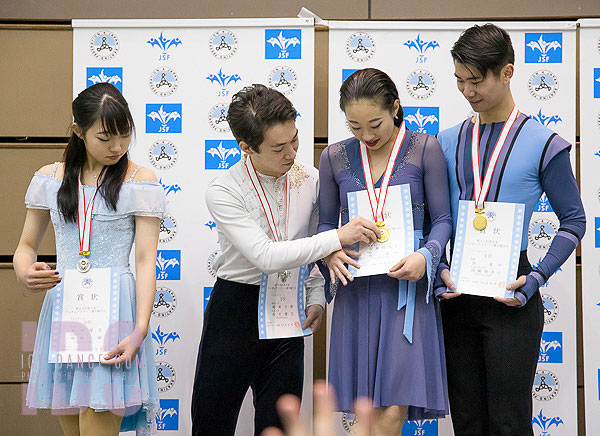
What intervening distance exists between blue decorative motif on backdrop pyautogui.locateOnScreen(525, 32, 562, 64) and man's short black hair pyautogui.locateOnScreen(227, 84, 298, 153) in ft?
4.69

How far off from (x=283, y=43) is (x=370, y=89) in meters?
1.17

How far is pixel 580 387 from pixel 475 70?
6.01ft

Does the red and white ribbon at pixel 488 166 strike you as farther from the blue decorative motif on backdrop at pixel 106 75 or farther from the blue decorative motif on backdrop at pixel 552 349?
the blue decorative motif on backdrop at pixel 106 75

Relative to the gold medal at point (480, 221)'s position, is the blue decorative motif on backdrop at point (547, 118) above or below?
above

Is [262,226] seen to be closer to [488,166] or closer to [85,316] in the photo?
[85,316]

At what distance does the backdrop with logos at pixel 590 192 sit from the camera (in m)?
3.02

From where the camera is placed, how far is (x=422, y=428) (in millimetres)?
3104

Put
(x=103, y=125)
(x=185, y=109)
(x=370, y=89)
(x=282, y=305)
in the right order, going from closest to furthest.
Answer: (x=370, y=89) → (x=103, y=125) → (x=282, y=305) → (x=185, y=109)

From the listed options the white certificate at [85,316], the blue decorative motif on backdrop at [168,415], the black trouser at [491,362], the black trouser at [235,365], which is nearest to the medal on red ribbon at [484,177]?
the black trouser at [491,362]

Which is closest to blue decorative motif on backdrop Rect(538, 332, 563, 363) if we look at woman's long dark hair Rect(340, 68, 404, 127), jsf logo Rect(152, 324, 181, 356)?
woman's long dark hair Rect(340, 68, 404, 127)

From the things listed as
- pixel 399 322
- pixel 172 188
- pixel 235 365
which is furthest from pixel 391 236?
pixel 172 188

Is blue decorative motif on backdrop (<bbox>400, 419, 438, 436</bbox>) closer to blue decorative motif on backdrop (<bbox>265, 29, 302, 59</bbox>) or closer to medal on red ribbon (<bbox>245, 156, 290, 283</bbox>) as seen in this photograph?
medal on red ribbon (<bbox>245, 156, 290, 283</bbox>)

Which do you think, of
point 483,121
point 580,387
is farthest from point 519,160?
point 580,387

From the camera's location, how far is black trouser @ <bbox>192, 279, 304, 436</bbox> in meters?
2.33
